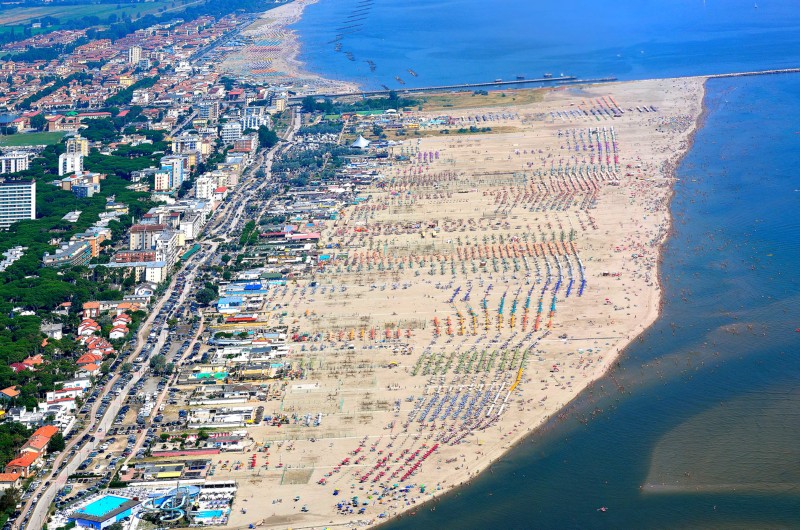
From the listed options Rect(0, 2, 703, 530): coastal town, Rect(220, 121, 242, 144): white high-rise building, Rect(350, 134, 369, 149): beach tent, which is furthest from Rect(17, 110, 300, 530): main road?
Rect(220, 121, 242, 144): white high-rise building

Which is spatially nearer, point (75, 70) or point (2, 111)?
point (2, 111)

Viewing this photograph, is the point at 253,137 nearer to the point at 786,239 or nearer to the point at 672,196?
the point at 672,196

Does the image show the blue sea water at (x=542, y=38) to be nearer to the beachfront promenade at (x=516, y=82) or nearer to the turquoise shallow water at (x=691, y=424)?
the beachfront promenade at (x=516, y=82)

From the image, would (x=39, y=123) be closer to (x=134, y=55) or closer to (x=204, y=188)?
(x=204, y=188)

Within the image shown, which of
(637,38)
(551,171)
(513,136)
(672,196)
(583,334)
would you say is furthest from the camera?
(637,38)

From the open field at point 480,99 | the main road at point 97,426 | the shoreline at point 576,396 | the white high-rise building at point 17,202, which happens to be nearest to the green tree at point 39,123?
the white high-rise building at point 17,202

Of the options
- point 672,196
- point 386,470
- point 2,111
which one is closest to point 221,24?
point 2,111
